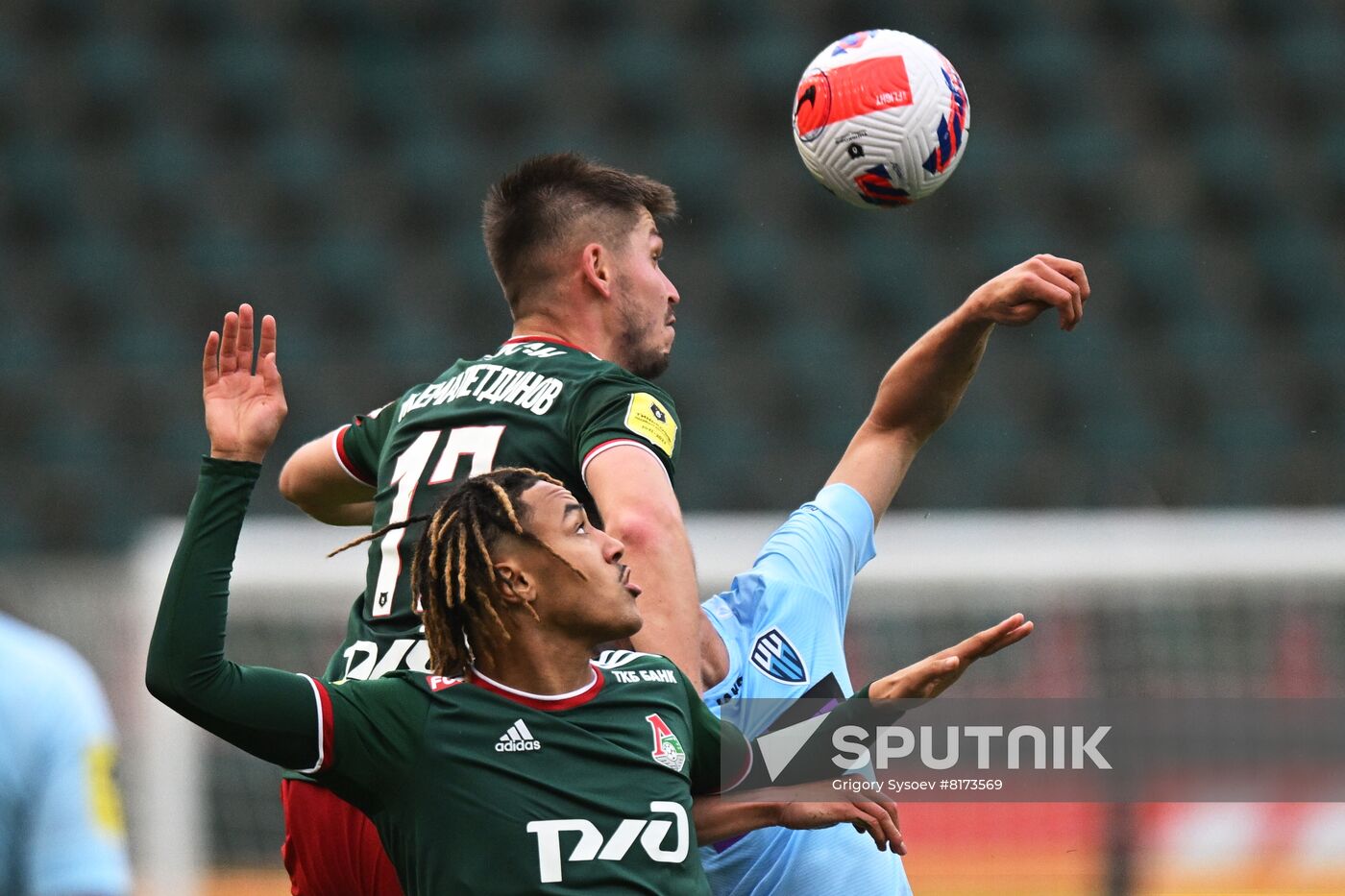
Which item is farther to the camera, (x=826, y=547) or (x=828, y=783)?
(x=826, y=547)

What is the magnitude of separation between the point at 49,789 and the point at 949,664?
4.86 feet

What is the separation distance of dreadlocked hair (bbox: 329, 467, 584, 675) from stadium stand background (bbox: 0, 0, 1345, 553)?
715cm

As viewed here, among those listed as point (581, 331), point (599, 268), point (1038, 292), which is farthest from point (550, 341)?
point (1038, 292)

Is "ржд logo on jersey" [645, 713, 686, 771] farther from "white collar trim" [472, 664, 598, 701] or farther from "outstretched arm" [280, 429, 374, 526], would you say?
"outstretched arm" [280, 429, 374, 526]

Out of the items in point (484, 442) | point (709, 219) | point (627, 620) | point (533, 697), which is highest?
point (709, 219)

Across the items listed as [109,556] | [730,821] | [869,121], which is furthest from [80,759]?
[109,556]

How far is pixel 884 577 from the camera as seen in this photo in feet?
24.8

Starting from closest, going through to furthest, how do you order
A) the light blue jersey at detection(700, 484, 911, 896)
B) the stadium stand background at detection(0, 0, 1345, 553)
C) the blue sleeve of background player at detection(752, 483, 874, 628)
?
the light blue jersey at detection(700, 484, 911, 896)
the blue sleeve of background player at detection(752, 483, 874, 628)
the stadium stand background at detection(0, 0, 1345, 553)

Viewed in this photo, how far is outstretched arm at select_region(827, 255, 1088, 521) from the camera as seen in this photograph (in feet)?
13.4

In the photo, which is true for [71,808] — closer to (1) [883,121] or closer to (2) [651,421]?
(2) [651,421]

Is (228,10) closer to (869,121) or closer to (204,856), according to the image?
(204,856)

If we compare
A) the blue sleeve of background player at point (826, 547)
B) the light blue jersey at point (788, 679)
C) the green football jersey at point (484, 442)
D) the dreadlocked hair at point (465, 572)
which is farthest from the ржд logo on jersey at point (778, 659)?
the dreadlocked hair at point (465, 572)

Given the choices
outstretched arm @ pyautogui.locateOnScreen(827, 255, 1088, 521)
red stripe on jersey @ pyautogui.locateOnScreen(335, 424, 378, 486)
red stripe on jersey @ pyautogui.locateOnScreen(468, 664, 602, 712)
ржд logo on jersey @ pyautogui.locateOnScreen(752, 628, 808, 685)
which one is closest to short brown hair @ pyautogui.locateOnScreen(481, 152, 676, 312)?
red stripe on jersey @ pyautogui.locateOnScreen(335, 424, 378, 486)

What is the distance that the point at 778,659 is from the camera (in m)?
3.78
